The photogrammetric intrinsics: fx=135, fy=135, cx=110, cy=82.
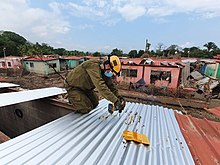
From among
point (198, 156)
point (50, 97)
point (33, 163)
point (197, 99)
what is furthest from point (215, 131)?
point (197, 99)

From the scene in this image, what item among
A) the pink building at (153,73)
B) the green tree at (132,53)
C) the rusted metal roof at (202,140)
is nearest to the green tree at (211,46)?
the green tree at (132,53)

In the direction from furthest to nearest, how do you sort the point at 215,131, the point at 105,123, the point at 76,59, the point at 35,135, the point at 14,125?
the point at 76,59 < the point at 14,125 < the point at 215,131 < the point at 105,123 < the point at 35,135

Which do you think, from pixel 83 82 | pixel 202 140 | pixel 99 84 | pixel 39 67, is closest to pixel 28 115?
pixel 83 82

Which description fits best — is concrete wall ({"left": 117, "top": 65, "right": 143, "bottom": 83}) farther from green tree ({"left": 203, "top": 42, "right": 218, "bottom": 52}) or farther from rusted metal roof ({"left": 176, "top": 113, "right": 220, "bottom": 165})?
green tree ({"left": 203, "top": 42, "right": 218, "bottom": 52})

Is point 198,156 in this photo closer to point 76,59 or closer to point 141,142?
point 141,142

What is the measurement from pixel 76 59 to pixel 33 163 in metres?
26.6

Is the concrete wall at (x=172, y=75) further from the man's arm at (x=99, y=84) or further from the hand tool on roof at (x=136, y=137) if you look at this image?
the hand tool on roof at (x=136, y=137)

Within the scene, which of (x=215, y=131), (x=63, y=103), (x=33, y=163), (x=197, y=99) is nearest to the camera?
(x=33, y=163)

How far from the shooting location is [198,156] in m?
1.54

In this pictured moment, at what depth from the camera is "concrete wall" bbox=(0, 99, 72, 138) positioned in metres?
3.48

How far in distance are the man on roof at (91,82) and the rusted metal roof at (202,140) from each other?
3.62ft

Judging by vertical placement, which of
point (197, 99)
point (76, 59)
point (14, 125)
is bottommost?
point (197, 99)

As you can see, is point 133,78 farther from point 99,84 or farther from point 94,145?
point 94,145

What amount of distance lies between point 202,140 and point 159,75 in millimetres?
11849
